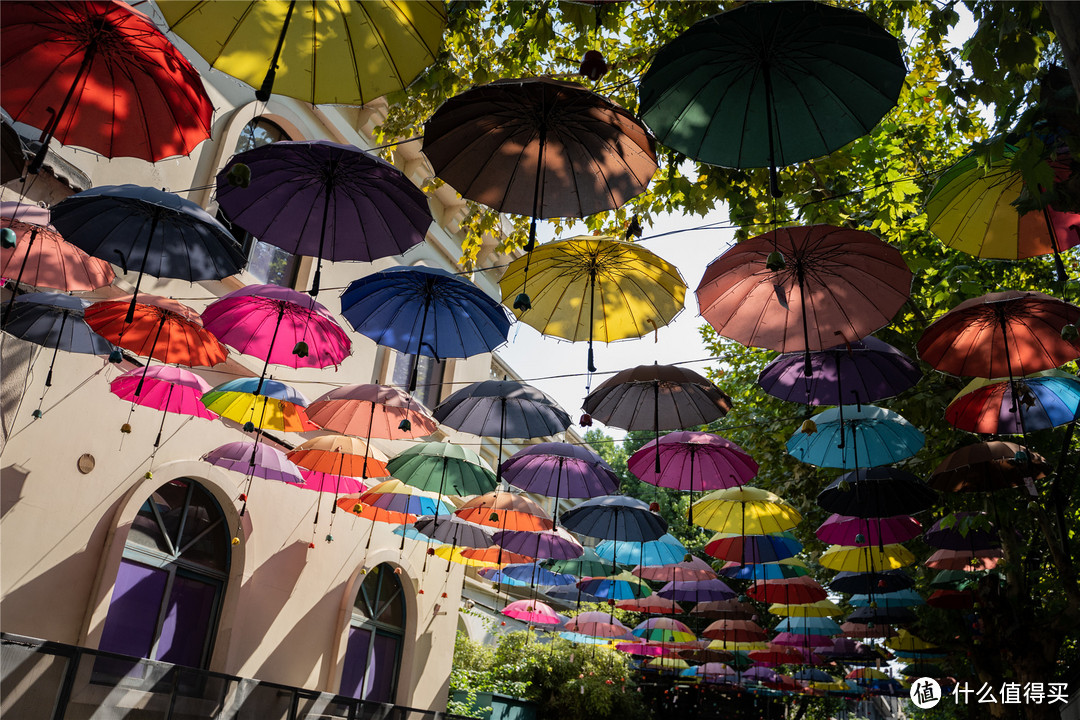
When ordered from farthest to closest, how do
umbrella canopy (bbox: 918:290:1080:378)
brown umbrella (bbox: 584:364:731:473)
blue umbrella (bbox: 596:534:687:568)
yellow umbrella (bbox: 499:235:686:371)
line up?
blue umbrella (bbox: 596:534:687:568) < brown umbrella (bbox: 584:364:731:473) < yellow umbrella (bbox: 499:235:686:371) < umbrella canopy (bbox: 918:290:1080:378)

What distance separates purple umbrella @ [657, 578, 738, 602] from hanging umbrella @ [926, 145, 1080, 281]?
10290 mm

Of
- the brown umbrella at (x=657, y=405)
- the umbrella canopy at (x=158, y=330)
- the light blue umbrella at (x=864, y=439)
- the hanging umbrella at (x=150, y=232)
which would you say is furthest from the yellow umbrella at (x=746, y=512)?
the hanging umbrella at (x=150, y=232)

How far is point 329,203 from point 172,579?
6.20 meters

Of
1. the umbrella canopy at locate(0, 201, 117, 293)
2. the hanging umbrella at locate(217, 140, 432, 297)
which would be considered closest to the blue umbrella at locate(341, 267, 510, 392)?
the hanging umbrella at locate(217, 140, 432, 297)

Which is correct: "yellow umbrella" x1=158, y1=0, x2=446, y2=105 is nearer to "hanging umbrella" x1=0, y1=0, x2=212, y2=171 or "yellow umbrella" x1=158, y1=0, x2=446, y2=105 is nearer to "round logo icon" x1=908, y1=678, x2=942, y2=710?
"hanging umbrella" x1=0, y1=0, x2=212, y2=171

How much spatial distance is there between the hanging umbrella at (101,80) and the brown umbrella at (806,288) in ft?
12.5

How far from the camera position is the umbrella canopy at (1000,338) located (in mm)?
5863

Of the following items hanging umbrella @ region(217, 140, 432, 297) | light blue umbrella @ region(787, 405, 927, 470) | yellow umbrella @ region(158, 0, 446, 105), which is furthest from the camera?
light blue umbrella @ region(787, 405, 927, 470)

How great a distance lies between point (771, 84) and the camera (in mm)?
4371

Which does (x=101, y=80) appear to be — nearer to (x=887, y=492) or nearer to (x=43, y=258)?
(x=43, y=258)

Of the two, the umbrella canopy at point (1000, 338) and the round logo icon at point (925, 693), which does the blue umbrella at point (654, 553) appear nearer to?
A: the round logo icon at point (925, 693)

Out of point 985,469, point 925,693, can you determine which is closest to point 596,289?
point 985,469

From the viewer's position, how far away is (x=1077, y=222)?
5031mm

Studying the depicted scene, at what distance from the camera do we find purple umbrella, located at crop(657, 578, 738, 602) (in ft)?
47.0
